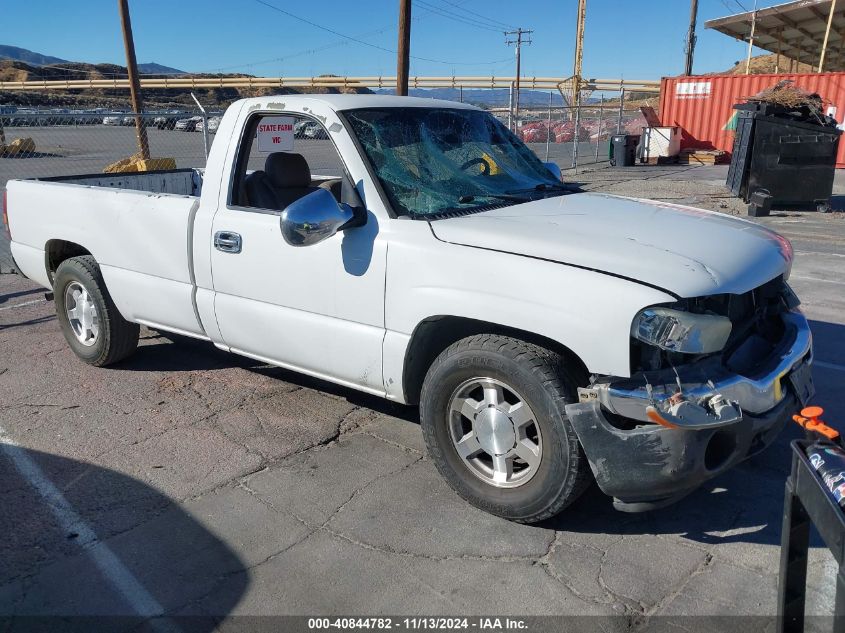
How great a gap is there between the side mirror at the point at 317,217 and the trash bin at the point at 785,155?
35.7 ft

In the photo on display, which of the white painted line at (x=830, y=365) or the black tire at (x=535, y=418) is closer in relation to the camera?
the black tire at (x=535, y=418)

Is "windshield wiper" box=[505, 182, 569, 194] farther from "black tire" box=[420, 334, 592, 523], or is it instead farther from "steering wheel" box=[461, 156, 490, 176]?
"black tire" box=[420, 334, 592, 523]

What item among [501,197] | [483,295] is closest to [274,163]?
[501,197]

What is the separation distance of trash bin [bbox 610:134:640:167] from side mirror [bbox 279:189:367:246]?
21.9 meters

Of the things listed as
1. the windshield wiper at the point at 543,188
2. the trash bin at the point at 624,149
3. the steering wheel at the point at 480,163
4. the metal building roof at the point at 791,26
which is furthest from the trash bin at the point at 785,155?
the metal building roof at the point at 791,26

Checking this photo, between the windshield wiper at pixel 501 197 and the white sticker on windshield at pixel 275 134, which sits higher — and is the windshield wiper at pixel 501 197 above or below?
below

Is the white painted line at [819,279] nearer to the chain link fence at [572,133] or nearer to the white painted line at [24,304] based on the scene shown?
the white painted line at [24,304]

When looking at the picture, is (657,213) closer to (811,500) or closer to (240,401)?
(811,500)

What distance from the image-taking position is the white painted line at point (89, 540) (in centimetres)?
289

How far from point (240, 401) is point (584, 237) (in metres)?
2.64

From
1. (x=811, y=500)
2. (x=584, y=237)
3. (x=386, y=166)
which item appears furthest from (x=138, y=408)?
(x=811, y=500)

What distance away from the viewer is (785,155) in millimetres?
12906

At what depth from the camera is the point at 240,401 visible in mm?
4887

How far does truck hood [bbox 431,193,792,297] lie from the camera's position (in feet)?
9.96
